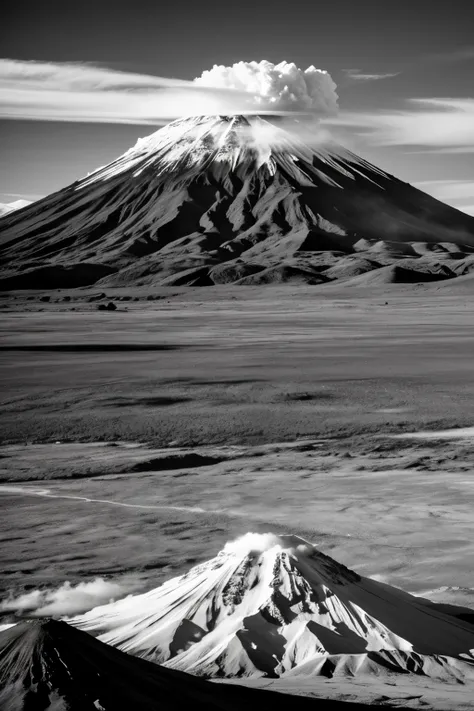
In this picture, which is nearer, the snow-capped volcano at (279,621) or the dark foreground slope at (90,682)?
the dark foreground slope at (90,682)

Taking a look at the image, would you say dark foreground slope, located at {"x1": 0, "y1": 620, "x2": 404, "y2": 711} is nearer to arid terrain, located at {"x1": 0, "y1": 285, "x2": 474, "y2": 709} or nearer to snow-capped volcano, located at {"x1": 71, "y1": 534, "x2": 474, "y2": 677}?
arid terrain, located at {"x1": 0, "y1": 285, "x2": 474, "y2": 709}

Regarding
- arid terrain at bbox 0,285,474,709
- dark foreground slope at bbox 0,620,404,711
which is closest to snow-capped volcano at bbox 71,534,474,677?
arid terrain at bbox 0,285,474,709

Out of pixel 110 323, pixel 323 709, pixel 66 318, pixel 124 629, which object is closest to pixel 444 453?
pixel 124 629

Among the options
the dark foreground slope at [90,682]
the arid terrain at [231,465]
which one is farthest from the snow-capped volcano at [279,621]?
the dark foreground slope at [90,682]

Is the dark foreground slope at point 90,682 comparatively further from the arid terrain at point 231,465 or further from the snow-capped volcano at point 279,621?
the snow-capped volcano at point 279,621

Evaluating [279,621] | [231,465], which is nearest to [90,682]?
[279,621]
